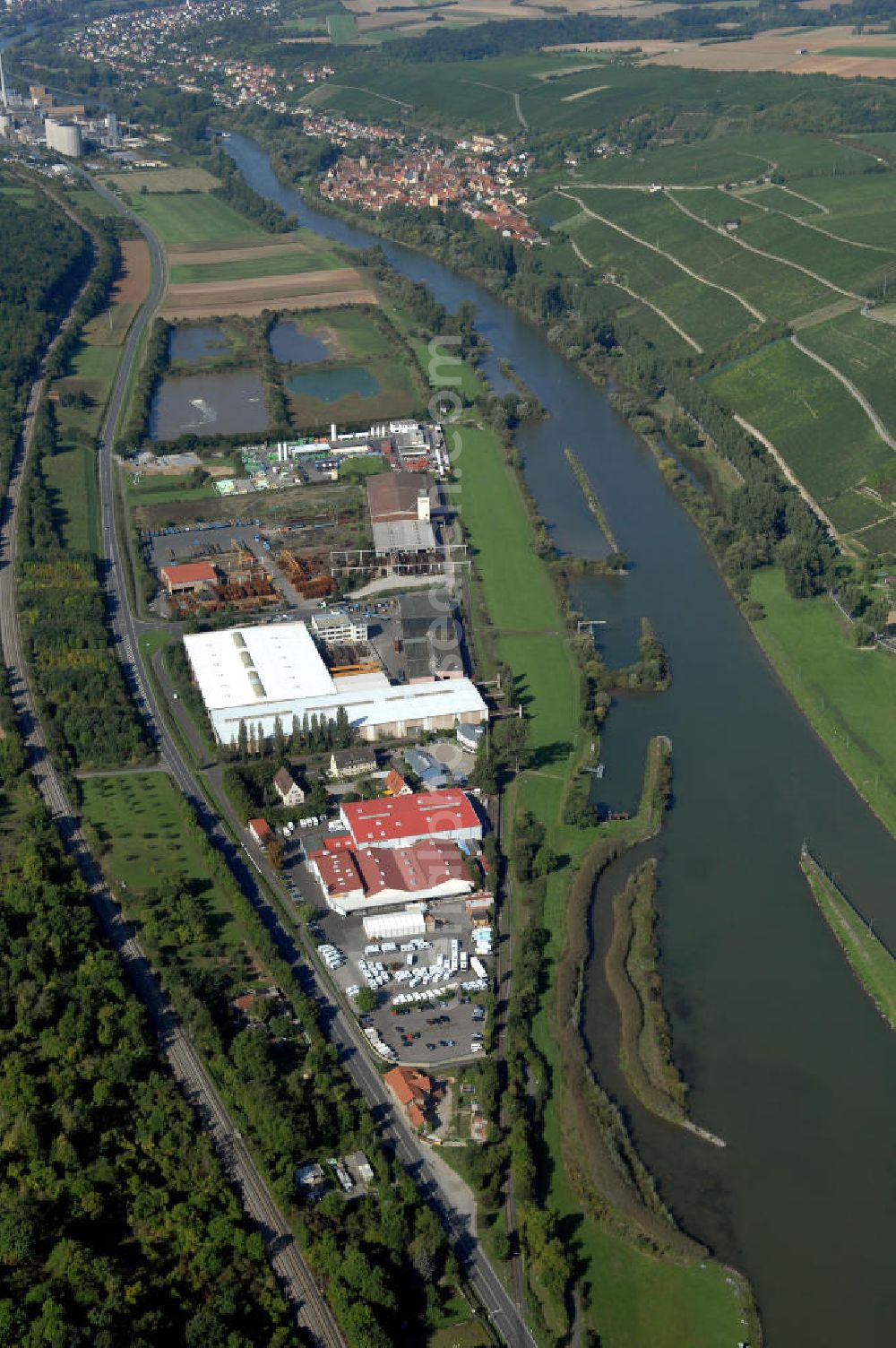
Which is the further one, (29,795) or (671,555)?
(671,555)

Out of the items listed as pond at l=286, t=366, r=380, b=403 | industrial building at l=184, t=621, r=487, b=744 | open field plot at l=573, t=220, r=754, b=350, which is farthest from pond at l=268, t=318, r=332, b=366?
industrial building at l=184, t=621, r=487, b=744

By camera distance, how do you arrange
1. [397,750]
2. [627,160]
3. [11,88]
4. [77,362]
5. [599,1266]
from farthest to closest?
[11,88] < [627,160] < [77,362] < [397,750] < [599,1266]

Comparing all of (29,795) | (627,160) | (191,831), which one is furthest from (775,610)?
(627,160)

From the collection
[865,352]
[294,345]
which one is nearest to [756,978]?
[865,352]

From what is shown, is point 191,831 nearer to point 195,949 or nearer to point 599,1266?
point 195,949

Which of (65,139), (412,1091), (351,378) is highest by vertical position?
(65,139)

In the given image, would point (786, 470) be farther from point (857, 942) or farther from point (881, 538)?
point (857, 942)

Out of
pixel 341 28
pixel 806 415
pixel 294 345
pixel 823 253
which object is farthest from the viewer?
pixel 341 28
